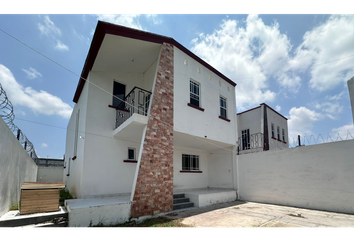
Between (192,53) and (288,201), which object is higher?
(192,53)

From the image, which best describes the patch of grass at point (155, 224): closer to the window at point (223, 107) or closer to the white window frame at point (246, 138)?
the window at point (223, 107)

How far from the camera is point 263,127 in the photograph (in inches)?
637

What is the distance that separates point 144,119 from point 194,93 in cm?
373

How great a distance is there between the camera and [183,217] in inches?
298

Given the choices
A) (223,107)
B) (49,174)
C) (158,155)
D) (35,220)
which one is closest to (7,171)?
(35,220)

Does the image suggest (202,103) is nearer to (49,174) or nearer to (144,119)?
(144,119)

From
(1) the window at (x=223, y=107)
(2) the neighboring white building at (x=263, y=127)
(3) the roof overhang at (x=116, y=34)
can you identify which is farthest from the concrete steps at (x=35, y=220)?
(2) the neighboring white building at (x=263, y=127)

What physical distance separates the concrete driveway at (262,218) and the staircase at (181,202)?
0.41 m

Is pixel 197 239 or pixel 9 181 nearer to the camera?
pixel 197 239

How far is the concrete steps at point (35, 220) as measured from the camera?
18.1 feet

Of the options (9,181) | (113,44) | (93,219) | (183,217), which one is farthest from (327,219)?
(9,181)

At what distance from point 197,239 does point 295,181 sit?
9.66m
